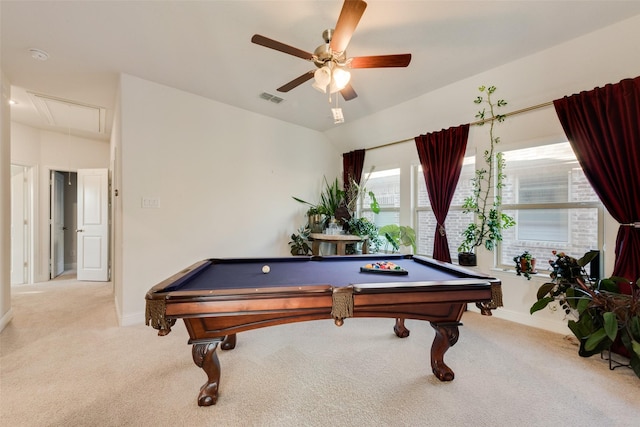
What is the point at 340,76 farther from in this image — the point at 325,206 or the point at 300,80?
the point at 325,206

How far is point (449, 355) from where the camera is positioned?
229 centimetres

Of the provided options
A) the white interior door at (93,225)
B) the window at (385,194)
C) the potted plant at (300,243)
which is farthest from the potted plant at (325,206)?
the white interior door at (93,225)

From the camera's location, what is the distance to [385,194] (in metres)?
4.71

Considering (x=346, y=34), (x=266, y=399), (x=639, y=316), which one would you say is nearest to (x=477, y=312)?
(x=639, y=316)

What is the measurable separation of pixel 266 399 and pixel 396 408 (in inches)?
31.5

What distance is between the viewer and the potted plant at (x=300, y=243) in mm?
4355

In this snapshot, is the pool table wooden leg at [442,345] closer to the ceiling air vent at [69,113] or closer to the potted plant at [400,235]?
the potted plant at [400,235]

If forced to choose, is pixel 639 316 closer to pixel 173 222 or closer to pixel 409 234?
pixel 409 234

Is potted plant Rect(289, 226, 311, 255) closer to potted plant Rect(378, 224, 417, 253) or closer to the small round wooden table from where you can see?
the small round wooden table

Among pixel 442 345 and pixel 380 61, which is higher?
pixel 380 61

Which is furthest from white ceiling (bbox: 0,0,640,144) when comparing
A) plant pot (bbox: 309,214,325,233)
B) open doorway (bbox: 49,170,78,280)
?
open doorway (bbox: 49,170,78,280)

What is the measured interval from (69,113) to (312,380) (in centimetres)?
507

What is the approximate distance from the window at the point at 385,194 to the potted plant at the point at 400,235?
454 millimetres

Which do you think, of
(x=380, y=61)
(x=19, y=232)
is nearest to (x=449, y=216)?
(x=380, y=61)
